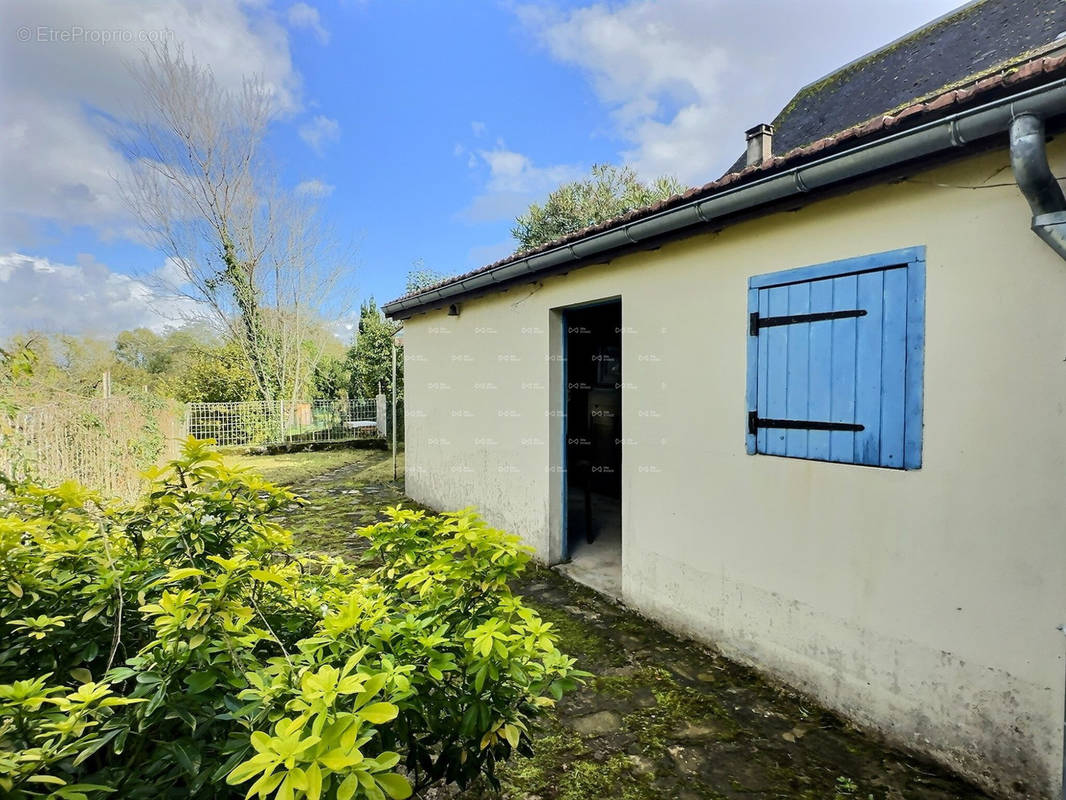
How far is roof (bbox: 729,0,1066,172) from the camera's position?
19.9 ft

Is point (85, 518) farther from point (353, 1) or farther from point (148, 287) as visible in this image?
point (148, 287)

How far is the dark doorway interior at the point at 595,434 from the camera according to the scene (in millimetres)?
6754

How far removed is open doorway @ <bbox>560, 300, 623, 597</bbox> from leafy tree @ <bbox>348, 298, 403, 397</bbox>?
11.1m

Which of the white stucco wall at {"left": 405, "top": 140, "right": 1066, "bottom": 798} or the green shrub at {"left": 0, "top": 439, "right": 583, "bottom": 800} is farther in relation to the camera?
the white stucco wall at {"left": 405, "top": 140, "right": 1066, "bottom": 798}

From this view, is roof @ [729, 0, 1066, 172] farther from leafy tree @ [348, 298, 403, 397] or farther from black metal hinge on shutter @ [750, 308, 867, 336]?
leafy tree @ [348, 298, 403, 397]

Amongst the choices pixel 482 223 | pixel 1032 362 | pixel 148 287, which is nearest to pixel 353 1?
pixel 1032 362

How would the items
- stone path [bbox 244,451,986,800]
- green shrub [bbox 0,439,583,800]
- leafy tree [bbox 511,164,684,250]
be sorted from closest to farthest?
green shrub [bbox 0,439,583,800] < stone path [bbox 244,451,986,800] < leafy tree [bbox 511,164,684,250]

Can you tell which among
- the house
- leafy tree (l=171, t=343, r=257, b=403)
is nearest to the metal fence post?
leafy tree (l=171, t=343, r=257, b=403)

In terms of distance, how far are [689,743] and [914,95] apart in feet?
27.6

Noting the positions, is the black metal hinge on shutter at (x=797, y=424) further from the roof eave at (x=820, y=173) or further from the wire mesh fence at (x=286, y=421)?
the wire mesh fence at (x=286, y=421)

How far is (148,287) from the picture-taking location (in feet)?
58.0

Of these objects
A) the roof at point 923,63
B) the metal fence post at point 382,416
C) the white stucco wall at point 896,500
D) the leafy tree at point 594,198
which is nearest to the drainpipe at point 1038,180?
the white stucco wall at point 896,500

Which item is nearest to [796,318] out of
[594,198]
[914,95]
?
[914,95]

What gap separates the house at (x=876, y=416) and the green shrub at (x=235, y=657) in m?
2.36
